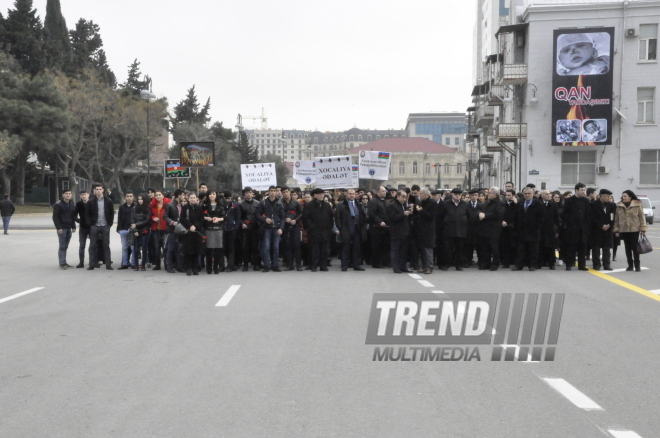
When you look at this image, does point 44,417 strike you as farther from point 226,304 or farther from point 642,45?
point 642,45

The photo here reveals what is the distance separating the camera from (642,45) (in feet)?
145

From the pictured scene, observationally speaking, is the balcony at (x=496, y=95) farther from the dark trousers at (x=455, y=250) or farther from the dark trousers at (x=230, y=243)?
the dark trousers at (x=230, y=243)

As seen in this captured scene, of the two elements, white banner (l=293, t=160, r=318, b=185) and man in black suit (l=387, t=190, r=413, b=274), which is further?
white banner (l=293, t=160, r=318, b=185)

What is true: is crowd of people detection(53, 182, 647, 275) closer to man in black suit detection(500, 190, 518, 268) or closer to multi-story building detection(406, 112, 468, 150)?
man in black suit detection(500, 190, 518, 268)

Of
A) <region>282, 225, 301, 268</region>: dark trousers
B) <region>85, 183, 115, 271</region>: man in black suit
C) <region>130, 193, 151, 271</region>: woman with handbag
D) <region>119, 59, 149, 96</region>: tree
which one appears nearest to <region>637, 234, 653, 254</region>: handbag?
<region>282, 225, 301, 268</region>: dark trousers

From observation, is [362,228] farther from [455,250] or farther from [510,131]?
[510,131]

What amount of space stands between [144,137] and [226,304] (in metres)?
58.7

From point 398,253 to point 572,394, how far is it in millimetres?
10310

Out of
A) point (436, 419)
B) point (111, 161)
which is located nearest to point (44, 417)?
point (436, 419)

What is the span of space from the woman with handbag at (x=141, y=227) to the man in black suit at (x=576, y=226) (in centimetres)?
942

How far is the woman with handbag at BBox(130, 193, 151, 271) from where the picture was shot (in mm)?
16619

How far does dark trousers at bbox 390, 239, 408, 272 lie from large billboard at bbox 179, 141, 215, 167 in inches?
986

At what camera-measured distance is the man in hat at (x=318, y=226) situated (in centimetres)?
1645

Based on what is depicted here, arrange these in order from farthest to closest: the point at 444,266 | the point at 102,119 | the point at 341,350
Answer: the point at 102,119 → the point at 444,266 → the point at 341,350
